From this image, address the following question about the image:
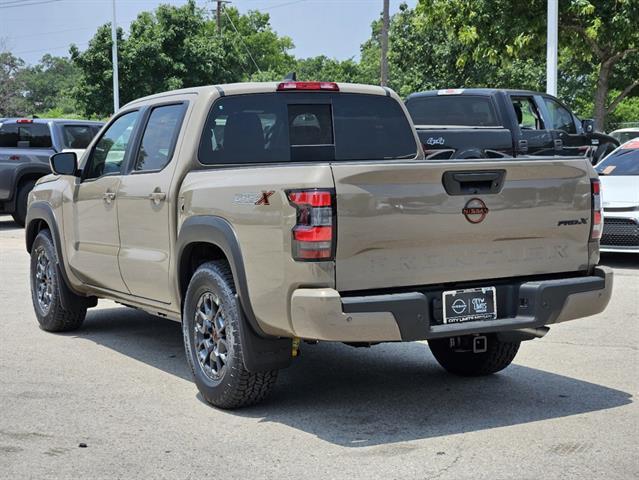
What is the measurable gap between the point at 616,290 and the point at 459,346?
4.99 m

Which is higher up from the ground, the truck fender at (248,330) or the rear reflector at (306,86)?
the rear reflector at (306,86)

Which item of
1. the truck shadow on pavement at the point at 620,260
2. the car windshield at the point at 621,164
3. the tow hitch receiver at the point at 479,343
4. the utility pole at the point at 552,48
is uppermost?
the utility pole at the point at 552,48

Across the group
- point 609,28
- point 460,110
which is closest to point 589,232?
point 460,110

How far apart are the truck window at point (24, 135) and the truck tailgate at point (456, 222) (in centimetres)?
1505

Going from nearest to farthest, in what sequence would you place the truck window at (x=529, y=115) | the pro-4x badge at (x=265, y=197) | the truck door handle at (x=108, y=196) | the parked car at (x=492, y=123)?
1. the pro-4x badge at (x=265, y=197)
2. the truck door handle at (x=108, y=196)
3. the parked car at (x=492, y=123)
4. the truck window at (x=529, y=115)

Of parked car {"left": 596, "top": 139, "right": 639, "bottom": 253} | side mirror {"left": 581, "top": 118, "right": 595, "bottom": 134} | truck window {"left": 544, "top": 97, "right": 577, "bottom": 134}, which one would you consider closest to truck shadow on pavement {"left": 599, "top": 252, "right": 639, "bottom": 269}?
parked car {"left": 596, "top": 139, "right": 639, "bottom": 253}

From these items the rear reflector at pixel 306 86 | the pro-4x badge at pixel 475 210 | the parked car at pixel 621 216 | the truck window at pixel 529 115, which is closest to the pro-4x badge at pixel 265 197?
the pro-4x badge at pixel 475 210

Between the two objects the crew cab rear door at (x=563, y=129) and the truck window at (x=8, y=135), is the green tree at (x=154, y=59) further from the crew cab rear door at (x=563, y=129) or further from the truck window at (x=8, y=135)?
the crew cab rear door at (x=563, y=129)

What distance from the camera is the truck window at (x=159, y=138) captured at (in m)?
6.76

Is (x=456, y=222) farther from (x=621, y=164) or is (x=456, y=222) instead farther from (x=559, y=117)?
(x=559, y=117)

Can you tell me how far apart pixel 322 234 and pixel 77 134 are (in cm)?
1503

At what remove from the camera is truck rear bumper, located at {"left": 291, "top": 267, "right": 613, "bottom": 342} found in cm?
518

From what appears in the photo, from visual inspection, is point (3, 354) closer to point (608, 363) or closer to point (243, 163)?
point (243, 163)

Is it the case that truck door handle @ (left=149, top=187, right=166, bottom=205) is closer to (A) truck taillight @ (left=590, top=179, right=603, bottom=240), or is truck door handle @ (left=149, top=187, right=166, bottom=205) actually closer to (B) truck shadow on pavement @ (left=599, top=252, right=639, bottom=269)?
(A) truck taillight @ (left=590, top=179, right=603, bottom=240)
